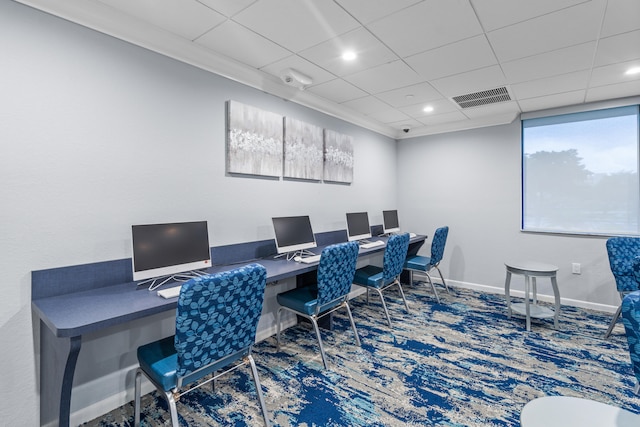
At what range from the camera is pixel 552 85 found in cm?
320

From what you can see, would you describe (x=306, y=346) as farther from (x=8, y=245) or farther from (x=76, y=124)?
(x=76, y=124)

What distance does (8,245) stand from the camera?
1624 mm

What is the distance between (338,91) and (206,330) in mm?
2820

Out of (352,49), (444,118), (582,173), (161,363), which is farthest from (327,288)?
(582,173)

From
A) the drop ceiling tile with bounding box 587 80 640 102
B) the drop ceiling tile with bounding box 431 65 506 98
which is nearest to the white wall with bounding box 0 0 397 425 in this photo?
the drop ceiling tile with bounding box 431 65 506 98

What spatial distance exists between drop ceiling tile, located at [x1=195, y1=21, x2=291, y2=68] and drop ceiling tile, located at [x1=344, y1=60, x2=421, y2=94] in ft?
2.66

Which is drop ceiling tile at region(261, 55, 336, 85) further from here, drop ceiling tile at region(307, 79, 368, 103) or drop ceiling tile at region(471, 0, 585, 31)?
drop ceiling tile at region(471, 0, 585, 31)

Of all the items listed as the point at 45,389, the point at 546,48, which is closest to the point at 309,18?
the point at 546,48

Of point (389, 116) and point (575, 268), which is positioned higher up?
point (389, 116)

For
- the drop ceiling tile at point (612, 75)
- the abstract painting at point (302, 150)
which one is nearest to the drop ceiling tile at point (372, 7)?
the abstract painting at point (302, 150)

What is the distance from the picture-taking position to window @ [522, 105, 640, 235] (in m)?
3.61

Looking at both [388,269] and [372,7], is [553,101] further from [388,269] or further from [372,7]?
[372,7]

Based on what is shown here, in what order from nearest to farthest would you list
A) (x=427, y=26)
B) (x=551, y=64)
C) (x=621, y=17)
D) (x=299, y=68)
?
(x=621, y=17)
(x=427, y=26)
(x=551, y=64)
(x=299, y=68)

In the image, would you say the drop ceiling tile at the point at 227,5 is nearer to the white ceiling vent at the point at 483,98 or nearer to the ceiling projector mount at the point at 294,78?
the ceiling projector mount at the point at 294,78
